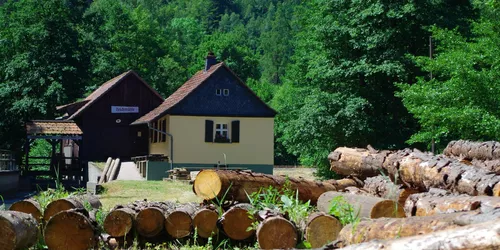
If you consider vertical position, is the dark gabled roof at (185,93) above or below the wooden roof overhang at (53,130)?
above

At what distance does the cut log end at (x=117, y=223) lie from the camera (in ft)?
39.0

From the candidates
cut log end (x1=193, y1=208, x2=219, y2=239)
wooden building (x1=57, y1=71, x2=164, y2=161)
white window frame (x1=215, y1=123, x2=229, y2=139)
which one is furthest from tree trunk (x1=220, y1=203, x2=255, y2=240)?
wooden building (x1=57, y1=71, x2=164, y2=161)

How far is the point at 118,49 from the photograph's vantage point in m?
68.9

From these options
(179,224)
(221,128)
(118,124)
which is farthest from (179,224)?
(118,124)

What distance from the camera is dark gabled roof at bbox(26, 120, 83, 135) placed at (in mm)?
43281

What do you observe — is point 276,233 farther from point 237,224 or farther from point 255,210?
point 237,224

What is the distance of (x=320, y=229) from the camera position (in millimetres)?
10797

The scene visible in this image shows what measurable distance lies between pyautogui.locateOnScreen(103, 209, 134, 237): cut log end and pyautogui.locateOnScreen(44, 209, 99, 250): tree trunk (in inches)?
29.2

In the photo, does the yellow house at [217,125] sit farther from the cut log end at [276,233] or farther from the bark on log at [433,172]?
the cut log end at [276,233]

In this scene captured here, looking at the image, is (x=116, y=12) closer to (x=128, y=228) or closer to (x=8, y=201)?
(x=8, y=201)

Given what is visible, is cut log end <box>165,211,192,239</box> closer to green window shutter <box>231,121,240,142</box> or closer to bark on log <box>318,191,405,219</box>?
bark on log <box>318,191,405,219</box>

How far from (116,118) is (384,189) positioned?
117ft

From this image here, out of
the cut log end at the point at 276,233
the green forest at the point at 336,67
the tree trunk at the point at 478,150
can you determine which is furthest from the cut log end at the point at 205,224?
the green forest at the point at 336,67

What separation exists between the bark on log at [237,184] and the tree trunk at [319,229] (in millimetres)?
2363
